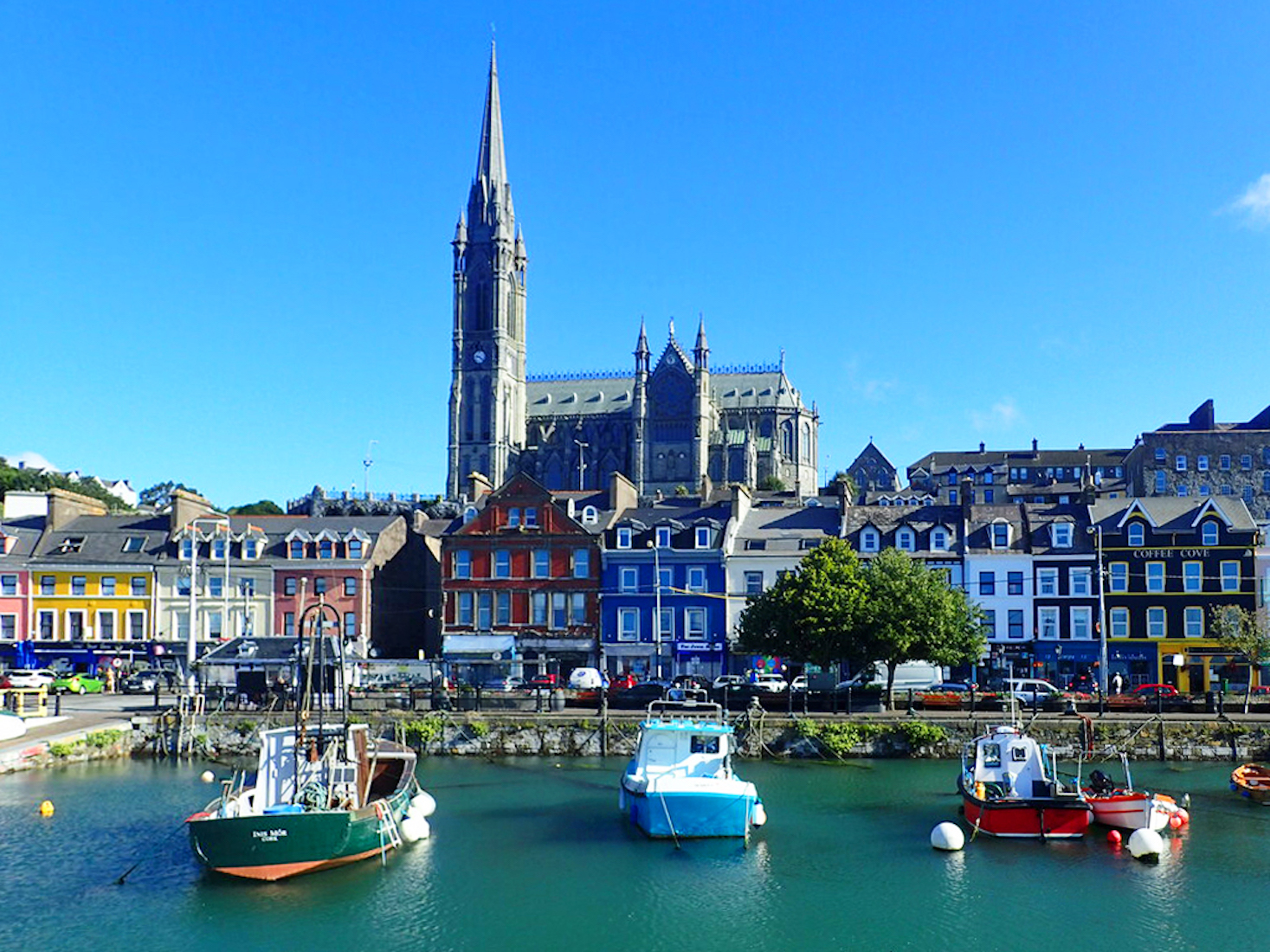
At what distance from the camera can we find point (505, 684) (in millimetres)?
65250

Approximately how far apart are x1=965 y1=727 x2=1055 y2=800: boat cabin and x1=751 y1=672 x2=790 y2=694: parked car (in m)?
18.3

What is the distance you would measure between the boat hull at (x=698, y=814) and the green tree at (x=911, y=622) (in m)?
20.9

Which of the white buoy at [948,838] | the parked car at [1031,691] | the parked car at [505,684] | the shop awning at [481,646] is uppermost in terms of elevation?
the shop awning at [481,646]

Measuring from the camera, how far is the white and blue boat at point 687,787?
32812 mm

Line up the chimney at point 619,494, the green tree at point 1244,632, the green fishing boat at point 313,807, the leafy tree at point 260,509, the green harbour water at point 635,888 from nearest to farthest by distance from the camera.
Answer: the green harbour water at point 635,888, the green fishing boat at point 313,807, the green tree at point 1244,632, the chimney at point 619,494, the leafy tree at point 260,509

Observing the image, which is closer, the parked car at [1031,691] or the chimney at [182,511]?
the parked car at [1031,691]

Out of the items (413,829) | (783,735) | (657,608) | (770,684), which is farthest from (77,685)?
(413,829)

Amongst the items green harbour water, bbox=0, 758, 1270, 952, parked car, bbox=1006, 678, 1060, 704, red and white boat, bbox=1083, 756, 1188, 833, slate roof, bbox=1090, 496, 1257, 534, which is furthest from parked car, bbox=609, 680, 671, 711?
slate roof, bbox=1090, 496, 1257, 534

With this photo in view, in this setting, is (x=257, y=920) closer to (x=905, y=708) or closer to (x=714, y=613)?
(x=905, y=708)

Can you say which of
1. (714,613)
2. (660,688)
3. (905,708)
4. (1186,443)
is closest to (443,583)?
(714,613)

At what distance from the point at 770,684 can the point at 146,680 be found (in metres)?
33.3

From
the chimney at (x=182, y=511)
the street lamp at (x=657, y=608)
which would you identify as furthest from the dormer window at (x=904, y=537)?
the chimney at (x=182, y=511)

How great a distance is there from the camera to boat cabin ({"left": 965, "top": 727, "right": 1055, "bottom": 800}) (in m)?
34.6

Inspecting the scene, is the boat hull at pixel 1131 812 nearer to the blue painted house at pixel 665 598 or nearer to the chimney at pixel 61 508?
the blue painted house at pixel 665 598
